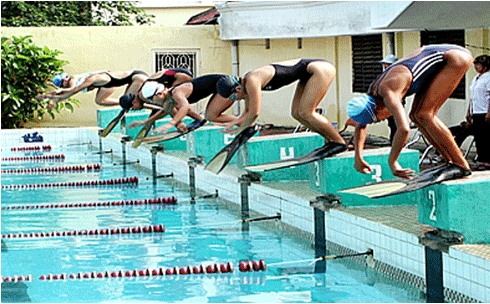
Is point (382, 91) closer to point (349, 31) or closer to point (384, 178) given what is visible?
point (384, 178)

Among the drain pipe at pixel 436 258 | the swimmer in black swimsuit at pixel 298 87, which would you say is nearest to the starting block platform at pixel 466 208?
the drain pipe at pixel 436 258

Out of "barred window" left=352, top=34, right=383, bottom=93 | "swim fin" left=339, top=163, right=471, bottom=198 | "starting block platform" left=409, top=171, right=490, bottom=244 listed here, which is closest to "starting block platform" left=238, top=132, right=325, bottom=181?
"swim fin" left=339, top=163, right=471, bottom=198

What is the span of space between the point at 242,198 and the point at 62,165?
5.62m

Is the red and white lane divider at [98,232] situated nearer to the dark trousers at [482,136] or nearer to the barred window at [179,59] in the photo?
the dark trousers at [482,136]

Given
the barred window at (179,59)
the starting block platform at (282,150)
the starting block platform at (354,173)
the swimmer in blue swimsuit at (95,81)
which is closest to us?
the starting block platform at (354,173)

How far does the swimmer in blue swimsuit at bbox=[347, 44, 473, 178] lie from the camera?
679 cm

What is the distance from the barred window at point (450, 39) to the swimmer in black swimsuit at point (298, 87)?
382cm

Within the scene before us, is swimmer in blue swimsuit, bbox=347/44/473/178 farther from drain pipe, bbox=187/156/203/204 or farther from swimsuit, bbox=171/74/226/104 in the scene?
drain pipe, bbox=187/156/203/204

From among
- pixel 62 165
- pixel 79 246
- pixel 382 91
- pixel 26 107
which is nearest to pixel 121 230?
pixel 79 246

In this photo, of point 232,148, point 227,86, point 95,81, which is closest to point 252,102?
point 227,86

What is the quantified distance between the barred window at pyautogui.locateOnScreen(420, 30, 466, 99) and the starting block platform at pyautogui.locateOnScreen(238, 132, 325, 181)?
3225 millimetres

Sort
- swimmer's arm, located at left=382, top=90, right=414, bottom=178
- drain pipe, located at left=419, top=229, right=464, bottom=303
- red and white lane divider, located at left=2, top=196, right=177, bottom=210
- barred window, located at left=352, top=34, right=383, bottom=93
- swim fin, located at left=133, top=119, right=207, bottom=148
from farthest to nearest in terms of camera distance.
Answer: barred window, located at left=352, top=34, right=383, bottom=93, swim fin, located at left=133, top=119, right=207, bottom=148, red and white lane divider, located at left=2, top=196, right=177, bottom=210, swimmer's arm, located at left=382, top=90, right=414, bottom=178, drain pipe, located at left=419, top=229, right=464, bottom=303

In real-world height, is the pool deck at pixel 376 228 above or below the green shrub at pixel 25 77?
below

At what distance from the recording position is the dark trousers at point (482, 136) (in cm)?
975
